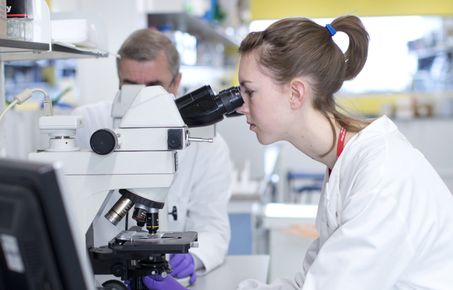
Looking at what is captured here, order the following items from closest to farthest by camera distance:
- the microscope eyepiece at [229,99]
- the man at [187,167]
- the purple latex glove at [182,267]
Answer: the microscope eyepiece at [229,99]
the purple latex glove at [182,267]
the man at [187,167]

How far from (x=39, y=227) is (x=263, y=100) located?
0.88 meters

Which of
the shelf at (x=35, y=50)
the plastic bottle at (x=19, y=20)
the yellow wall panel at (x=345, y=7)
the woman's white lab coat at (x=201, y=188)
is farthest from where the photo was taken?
the yellow wall panel at (x=345, y=7)

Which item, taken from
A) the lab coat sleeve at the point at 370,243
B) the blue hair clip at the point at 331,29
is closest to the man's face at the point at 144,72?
the blue hair clip at the point at 331,29

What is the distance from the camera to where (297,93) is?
1446 millimetres

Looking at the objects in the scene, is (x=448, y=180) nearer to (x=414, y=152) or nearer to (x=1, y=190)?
(x=414, y=152)

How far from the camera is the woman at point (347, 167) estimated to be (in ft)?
3.98

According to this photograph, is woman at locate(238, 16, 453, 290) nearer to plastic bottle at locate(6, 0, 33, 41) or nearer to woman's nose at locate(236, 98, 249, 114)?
woman's nose at locate(236, 98, 249, 114)

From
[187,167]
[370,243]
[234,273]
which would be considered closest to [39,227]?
[370,243]

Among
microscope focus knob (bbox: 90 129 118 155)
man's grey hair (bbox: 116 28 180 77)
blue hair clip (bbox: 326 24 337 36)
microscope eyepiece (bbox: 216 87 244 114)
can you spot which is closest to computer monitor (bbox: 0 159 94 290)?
microscope focus knob (bbox: 90 129 118 155)

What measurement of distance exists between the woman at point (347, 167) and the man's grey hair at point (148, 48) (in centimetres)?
54

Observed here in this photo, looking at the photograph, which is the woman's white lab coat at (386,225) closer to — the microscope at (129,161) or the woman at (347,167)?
the woman at (347,167)

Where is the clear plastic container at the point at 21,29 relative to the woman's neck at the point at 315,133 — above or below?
above

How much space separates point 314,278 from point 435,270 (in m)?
0.28

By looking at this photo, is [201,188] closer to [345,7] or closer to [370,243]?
[370,243]
